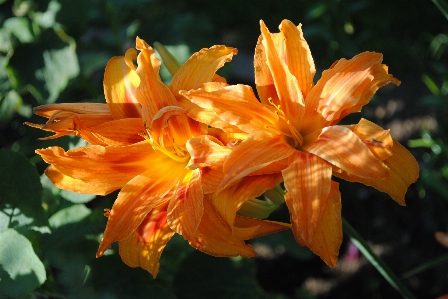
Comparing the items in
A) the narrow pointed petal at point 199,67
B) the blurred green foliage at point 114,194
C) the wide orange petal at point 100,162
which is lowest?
the blurred green foliage at point 114,194

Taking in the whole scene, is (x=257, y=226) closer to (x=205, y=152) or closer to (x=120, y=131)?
(x=205, y=152)

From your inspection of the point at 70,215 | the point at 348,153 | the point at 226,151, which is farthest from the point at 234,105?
the point at 70,215

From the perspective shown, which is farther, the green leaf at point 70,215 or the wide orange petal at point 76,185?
the green leaf at point 70,215

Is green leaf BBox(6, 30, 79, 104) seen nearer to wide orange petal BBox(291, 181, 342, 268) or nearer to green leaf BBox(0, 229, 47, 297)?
green leaf BBox(0, 229, 47, 297)

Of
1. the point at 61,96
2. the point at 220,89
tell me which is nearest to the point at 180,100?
the point at 220,89

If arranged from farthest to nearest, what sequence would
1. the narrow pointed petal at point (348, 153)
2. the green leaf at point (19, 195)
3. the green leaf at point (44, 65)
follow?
the green leaf at point (44, 65)
the green leaf at point (19, 195)
the narrow pointed petal at point (348, 153)

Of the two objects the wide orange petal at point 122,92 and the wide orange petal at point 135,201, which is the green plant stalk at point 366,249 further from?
the wide orange petal at point 122,92

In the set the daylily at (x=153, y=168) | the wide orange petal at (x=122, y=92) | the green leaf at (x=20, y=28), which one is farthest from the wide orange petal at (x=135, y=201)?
the green leaf at (x=20, y=28)

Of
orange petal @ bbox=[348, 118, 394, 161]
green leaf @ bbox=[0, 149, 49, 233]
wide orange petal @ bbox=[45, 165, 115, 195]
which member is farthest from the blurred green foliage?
orange petal @ bbox=[348, 118, 394, 161]
